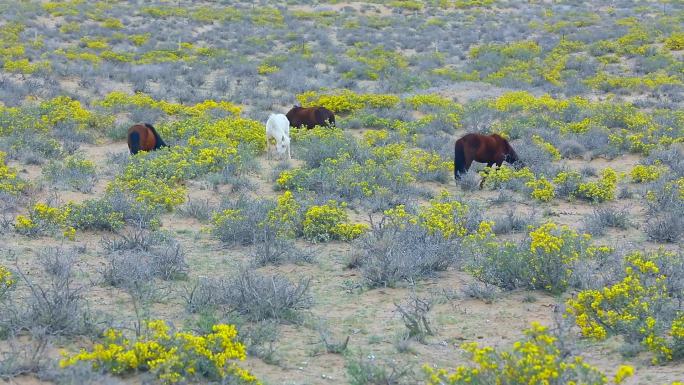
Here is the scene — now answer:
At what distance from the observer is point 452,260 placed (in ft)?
24.4

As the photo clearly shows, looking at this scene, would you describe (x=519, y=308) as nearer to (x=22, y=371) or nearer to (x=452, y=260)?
(x=452, y=260)

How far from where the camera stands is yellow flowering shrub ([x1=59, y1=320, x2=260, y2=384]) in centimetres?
457

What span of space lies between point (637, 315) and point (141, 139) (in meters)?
9.31

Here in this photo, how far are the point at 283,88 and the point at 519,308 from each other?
1613 centimetres

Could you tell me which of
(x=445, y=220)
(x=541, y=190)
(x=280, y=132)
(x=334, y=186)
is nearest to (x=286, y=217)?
(x=445, y=220)

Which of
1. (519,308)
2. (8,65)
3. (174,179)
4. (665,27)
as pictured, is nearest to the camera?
(519,308)

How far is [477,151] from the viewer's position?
11555 millimetres

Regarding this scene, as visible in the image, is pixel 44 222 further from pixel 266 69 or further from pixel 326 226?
pixel 266 69

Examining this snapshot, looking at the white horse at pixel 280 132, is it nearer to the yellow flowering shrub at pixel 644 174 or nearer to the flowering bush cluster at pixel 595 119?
the flowering bush cluster at pixel 595 119

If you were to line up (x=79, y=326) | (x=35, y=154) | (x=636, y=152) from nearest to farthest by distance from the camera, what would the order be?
(x=79, y=326) → (x=35, y=154) → (x=636, y=152)

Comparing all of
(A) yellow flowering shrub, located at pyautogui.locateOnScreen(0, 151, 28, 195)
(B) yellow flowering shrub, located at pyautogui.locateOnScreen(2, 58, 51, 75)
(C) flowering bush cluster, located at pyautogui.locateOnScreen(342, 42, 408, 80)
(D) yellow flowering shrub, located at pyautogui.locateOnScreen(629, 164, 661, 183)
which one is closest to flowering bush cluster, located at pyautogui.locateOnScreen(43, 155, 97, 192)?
(A) yellow flowering shrub, located at pyautogui.locateOnScreen(0, 151, 28, 195)

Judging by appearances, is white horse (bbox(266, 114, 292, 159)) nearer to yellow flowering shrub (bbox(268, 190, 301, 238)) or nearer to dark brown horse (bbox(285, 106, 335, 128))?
dark brown horse (bbox(285, 106, 335, 128))

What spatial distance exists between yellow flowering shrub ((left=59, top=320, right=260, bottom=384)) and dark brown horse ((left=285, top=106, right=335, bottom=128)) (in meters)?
10.8

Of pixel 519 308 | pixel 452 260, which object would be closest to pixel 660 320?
pixel 519 308
